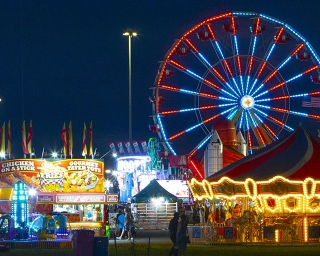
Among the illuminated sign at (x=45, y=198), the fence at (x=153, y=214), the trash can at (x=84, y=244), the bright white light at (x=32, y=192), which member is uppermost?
the bright white light at (x=32, y=192)

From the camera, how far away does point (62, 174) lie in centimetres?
4459

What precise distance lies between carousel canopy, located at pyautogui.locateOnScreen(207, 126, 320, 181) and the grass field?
3240 mm

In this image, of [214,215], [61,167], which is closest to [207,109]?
[61,167]

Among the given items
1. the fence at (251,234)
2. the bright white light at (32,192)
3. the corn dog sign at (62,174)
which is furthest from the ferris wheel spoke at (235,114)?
the fence at (251,234)

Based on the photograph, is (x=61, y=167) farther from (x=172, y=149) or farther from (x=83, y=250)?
(x=83, y=250)

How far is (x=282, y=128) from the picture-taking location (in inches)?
2100

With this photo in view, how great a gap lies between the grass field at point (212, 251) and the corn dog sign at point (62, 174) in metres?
12.6

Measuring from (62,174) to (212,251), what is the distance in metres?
17.0

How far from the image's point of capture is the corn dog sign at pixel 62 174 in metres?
44.4

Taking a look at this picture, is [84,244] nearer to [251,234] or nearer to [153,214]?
[251,234]

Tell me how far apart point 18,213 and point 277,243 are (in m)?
9.98

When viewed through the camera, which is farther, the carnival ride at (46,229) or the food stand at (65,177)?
the food stand at (65,177)

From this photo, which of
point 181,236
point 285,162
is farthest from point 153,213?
point 181,236

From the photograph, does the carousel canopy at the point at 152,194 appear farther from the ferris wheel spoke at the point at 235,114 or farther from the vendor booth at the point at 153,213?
the ferris wheel spoke at the point at 235,114
